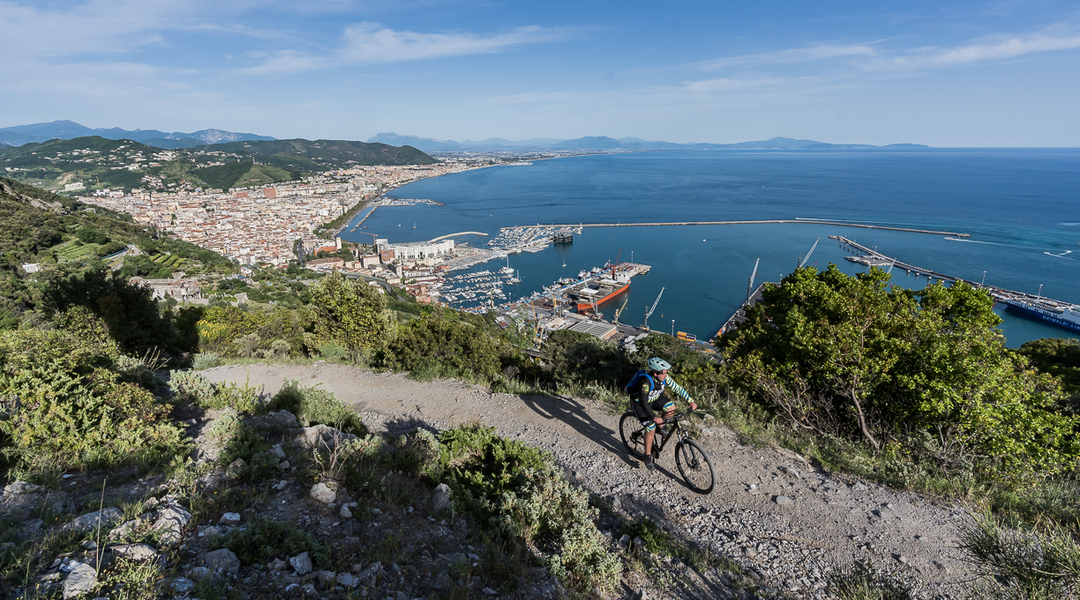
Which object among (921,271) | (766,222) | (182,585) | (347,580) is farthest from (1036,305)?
(182,585)

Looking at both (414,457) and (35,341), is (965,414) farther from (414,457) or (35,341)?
(35,341)

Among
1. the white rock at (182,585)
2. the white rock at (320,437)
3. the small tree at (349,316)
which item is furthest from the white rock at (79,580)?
the small tree at (349,316)

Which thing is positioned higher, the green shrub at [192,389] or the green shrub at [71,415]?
the green shrub at [71,415]

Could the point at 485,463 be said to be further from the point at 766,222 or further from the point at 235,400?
the point at 766,222

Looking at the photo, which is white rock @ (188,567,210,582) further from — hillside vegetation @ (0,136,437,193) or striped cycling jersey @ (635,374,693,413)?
hillside vegetation @ (0,136,437,193)

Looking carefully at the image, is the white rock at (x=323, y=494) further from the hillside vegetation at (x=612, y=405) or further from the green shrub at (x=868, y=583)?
the green shrub at (x=868, y=583)

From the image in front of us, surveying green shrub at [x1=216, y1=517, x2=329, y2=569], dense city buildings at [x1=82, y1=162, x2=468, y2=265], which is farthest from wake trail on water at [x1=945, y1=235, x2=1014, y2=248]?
dense city buildings at [x1=82, y1=162, x2=468, y2=265]

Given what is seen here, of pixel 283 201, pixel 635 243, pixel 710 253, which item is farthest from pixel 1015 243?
pixel 283 201
